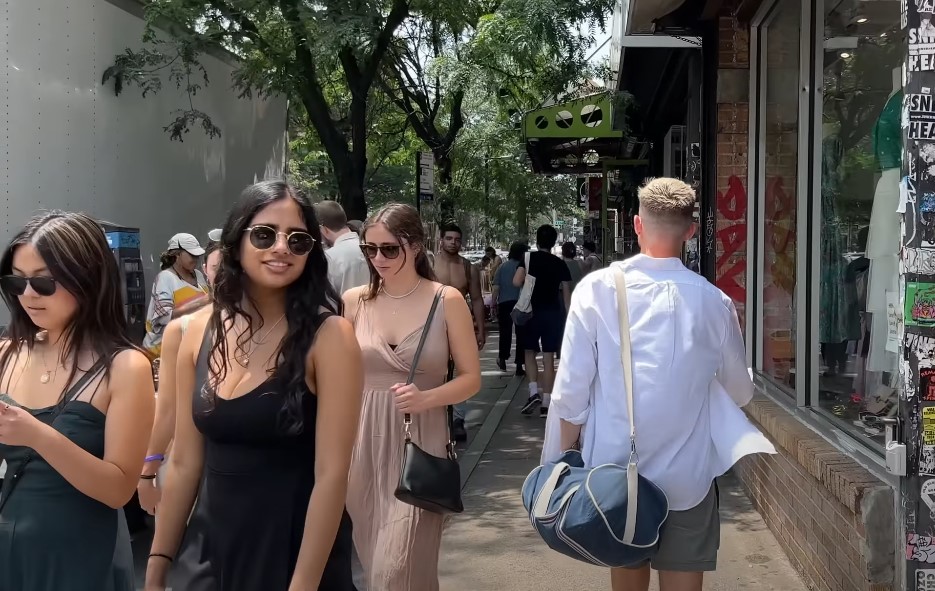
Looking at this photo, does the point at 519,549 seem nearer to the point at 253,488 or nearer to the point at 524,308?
the point at 253,488

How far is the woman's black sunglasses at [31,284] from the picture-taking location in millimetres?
2605

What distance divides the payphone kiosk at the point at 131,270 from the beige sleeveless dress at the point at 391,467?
6.48 meters

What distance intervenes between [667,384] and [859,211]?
246cm

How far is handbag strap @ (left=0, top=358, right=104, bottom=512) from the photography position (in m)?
2.50

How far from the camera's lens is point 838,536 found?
4336 millimetres

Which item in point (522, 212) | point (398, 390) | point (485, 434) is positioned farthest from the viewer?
point (522, 212)

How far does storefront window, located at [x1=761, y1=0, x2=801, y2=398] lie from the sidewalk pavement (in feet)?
3.12

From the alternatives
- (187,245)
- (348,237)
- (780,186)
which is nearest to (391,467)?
(348,237)

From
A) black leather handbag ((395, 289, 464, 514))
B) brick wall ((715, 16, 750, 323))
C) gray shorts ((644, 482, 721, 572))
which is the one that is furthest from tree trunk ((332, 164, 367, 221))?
gray shorts ((644, 482, 721, 572))

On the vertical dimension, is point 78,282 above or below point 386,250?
below

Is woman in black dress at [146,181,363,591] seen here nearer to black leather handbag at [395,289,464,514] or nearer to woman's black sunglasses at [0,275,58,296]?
woman's black sunglasses at [0,275,58,296]

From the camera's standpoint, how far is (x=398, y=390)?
3.66 m

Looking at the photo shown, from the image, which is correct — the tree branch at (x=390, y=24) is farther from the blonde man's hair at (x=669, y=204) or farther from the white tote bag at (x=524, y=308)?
the blonde man's hair at (x=669, y=204)

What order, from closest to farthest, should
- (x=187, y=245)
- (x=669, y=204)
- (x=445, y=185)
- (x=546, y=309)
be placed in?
(x=669, y=204) < (x=187, y=245) < (x=546, y=309) < (x=445, y=185)
